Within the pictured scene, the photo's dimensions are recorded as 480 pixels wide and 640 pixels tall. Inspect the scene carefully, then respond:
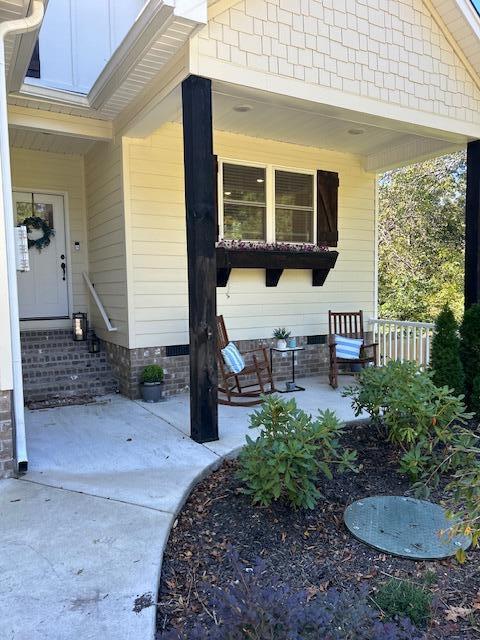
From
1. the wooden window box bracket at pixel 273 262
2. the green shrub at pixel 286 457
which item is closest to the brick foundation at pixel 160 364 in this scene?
the wooden window box bracket at pixel 273 262

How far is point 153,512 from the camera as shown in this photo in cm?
262

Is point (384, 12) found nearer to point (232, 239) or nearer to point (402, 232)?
point (232, 239)

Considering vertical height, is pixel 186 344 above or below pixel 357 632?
above

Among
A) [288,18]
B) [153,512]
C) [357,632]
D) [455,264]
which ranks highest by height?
[288,18]

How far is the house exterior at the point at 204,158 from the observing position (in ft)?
12.1

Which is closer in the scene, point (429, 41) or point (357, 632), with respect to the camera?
point (357, 632)

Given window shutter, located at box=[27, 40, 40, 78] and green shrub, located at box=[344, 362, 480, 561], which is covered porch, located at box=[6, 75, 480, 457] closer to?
window shutter, located at box=[27, 40, 40, 78]

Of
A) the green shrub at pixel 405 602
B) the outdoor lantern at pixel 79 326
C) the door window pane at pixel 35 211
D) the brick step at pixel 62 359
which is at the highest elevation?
the door window pane at pixel 35 211

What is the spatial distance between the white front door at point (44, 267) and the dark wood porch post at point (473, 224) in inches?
214

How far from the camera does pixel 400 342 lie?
263 inches

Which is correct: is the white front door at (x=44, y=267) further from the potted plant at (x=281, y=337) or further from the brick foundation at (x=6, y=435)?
the brick foundation at (x=6, y=435)

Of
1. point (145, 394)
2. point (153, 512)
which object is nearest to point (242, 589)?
point (153, 512)

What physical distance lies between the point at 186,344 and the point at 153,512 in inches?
124

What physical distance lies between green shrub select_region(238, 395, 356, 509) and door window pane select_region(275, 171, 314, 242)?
156 inches
